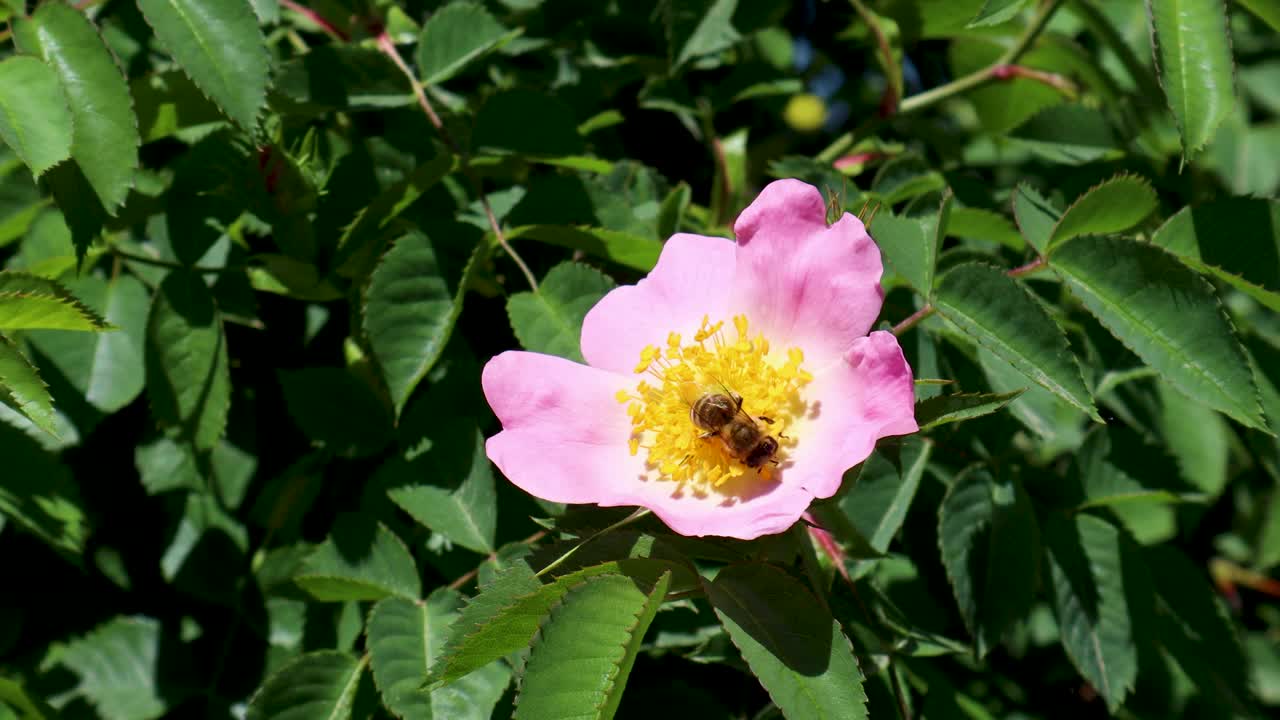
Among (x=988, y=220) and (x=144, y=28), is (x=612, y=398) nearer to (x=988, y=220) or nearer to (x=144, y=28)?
(x=988, y=220)

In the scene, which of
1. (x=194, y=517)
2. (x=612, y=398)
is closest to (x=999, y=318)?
(x=612, y=398)

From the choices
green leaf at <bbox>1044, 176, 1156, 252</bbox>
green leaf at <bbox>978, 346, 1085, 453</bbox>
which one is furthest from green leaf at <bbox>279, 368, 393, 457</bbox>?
green leaf at <bbox>1044, 176, 1156, 252</bbox>

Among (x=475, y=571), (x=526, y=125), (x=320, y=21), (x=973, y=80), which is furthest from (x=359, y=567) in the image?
(x=973, y=80)

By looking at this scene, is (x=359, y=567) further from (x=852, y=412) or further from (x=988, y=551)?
(x=988, y=551)

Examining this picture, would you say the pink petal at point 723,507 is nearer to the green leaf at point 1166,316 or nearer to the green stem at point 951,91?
the green leaf at point 1166,316

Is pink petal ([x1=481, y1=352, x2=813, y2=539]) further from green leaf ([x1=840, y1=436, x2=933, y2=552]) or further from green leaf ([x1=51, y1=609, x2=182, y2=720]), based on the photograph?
green leaf ([x1=51, y1=609, x2=182, y2=720])

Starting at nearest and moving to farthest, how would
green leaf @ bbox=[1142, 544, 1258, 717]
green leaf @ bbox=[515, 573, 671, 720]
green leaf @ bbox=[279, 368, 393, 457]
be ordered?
green leaf @ bbox=[515, 573, 671, 720], green leaf @ bbox=[279, 368, 393, 457], green leaf @ bbox=[1142, 544, 1258, 717]

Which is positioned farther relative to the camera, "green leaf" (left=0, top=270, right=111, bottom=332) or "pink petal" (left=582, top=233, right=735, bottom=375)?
"pink petal" (left=582, top=233, right=735, bottom=375)
